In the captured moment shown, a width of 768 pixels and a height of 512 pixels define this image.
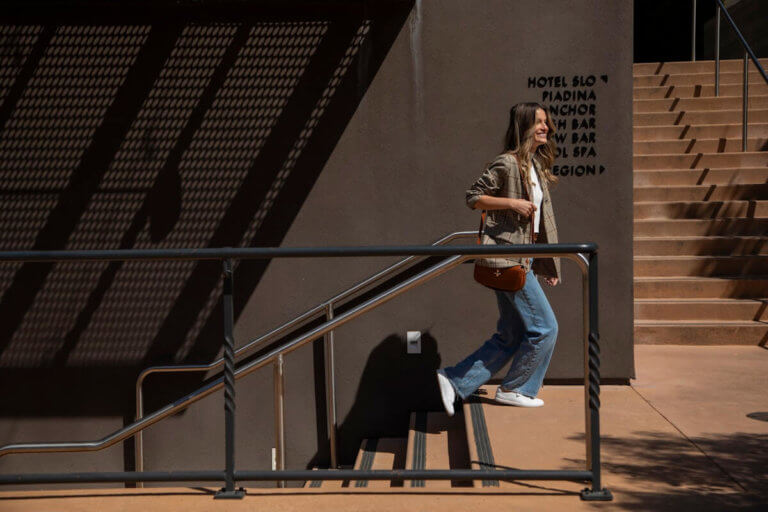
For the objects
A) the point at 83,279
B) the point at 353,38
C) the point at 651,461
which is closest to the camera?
the point at 651,461

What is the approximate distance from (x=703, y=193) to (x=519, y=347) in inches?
162

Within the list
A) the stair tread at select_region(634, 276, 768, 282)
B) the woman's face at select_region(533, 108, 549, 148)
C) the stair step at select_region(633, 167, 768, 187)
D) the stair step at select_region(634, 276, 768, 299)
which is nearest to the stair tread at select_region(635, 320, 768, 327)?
the stair step at select_region(634, 276, 768, 299)

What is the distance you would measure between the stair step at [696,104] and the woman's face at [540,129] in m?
5.08

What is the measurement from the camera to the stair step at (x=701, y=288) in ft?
24.1

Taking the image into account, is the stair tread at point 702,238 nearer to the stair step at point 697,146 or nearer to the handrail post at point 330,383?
the stair step at point 697,146

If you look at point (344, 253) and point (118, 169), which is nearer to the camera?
point (344, 253)

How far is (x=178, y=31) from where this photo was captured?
648cm

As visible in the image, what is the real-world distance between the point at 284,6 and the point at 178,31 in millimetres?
851

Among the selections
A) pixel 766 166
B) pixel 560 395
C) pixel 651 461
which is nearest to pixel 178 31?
pixel 560 395

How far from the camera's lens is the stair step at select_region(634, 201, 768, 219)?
802 centimetres

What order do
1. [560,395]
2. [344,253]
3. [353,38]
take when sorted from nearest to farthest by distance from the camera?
[344,253] → [560,395] → [353,38]

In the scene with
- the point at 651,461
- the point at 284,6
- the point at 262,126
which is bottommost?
the point at 651,461

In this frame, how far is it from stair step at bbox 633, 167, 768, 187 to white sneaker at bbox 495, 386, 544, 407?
391 centimetres

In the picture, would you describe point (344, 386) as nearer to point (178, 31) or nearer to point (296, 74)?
point (296, 74)
